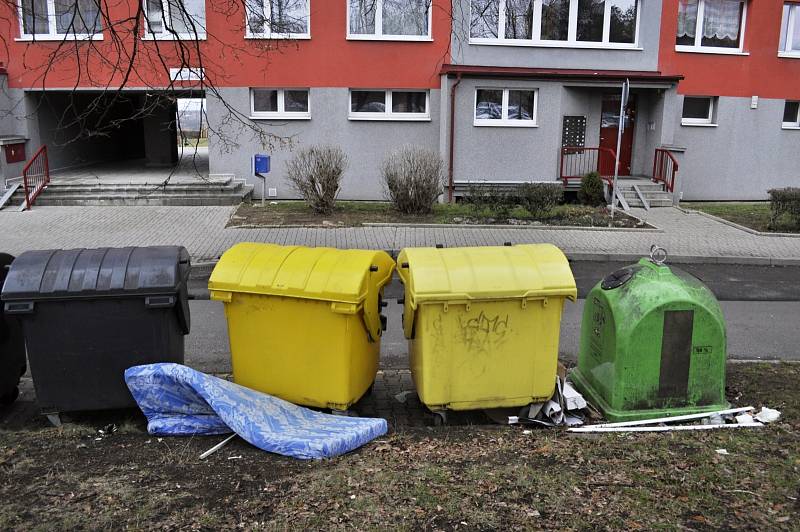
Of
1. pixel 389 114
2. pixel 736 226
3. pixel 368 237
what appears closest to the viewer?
pixel 368 237

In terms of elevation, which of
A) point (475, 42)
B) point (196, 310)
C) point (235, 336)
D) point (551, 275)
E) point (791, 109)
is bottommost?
point (196, 310)

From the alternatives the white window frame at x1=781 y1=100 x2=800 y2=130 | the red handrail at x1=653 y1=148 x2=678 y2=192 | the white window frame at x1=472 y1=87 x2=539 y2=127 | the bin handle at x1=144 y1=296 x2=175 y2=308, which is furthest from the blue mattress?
the white window frame at x1=781 y1=100 x2=800 y2=130

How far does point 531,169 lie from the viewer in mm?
18406

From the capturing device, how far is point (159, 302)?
4.82 meters

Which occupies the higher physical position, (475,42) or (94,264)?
(475,42)

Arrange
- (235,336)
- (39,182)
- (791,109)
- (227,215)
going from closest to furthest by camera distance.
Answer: (235,336) → (227,215) → (39,182) → (791,109)

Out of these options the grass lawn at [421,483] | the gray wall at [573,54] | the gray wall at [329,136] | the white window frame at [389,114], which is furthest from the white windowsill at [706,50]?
the grass lawn at [421,483]

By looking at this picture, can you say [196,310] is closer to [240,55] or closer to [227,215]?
[227,215]

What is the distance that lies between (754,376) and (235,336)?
4343 mm

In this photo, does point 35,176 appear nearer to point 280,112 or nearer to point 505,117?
point 280,112

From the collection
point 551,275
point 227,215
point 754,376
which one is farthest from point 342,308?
point 227,215

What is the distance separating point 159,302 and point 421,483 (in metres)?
2.24

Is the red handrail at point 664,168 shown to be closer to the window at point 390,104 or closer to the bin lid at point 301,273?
the window at point 390,104

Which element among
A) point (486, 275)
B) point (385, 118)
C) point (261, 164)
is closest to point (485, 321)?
point (486, 275)
